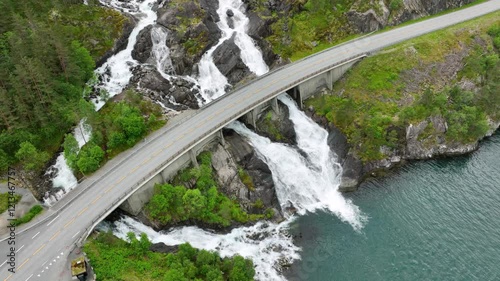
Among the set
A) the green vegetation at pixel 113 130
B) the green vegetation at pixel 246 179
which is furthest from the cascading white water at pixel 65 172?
the green vegetation at pixel 246 179

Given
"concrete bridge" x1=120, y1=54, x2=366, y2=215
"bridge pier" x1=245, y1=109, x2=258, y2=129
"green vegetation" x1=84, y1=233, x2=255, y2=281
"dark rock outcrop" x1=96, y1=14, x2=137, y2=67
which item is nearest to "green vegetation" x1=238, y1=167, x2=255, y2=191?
"concrete bridge" x1=120, y1=54, x2=366, y2=215

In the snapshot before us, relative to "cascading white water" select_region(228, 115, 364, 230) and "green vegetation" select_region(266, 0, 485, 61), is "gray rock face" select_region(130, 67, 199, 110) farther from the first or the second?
"green vegetation" select_region(266, 0, 485, 61)

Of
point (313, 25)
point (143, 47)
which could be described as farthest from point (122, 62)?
point (313, 25)

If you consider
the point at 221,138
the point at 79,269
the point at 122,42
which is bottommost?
the point at 79,269

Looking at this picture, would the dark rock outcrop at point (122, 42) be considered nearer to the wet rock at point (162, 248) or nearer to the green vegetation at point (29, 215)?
the green vegetation at point (29, 215)

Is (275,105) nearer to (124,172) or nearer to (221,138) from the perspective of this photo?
(221,138)

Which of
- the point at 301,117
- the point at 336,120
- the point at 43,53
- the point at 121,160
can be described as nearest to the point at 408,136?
the point at 336,120
